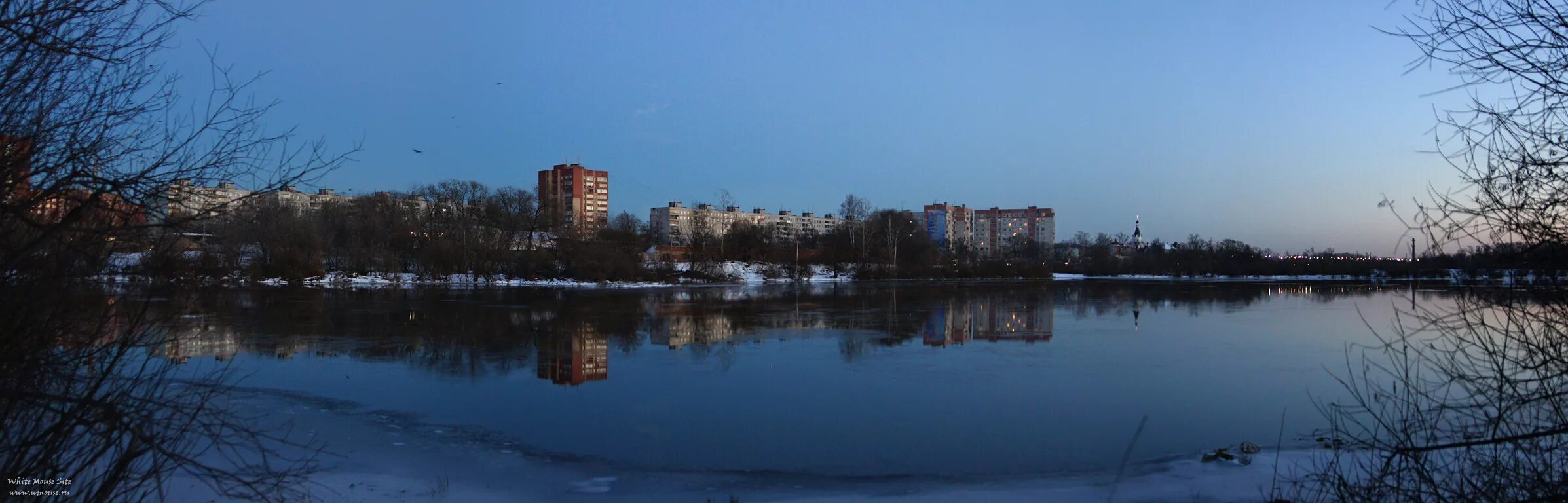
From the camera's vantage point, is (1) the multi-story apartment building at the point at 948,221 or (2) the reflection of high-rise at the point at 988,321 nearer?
(2) the reflection of high-rise at the point at 988,321

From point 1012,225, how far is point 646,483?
146555 millimetres

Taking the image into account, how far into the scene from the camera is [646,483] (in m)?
6.04

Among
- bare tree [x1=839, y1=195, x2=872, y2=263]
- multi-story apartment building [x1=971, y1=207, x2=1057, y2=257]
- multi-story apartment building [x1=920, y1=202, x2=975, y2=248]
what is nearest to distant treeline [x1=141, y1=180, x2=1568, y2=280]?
bare tree [x1=839, y1=195, x2=872, y2=263]

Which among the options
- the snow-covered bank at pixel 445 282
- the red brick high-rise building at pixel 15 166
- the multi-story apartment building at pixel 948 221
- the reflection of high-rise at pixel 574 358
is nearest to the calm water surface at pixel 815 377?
the reflection of high-rise at pixel 574 358

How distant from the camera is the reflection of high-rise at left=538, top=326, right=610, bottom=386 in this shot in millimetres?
10953

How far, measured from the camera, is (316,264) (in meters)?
38.2

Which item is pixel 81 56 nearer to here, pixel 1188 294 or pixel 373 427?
Answer: pixel 373 427

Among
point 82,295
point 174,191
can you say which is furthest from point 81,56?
point 82,295

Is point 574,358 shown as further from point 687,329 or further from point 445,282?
point 445,282

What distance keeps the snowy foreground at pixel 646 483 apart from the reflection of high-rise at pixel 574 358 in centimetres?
367

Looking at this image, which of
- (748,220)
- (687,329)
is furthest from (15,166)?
(748,220)

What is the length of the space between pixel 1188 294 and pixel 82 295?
3932cm

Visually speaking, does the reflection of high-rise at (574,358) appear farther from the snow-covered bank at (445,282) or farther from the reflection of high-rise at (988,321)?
the snow-covered bank at (445,282)

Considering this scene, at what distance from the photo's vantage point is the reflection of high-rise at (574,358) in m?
11.0
